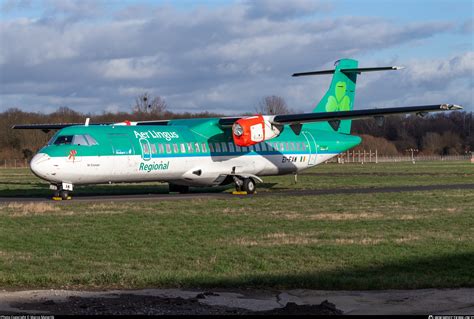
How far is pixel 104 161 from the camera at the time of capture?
28.3m

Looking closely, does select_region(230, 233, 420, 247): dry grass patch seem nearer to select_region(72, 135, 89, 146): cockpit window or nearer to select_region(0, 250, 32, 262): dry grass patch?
select_region(0, 250, 32, 262): dry grass patch

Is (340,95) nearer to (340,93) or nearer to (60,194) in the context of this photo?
(340,93)

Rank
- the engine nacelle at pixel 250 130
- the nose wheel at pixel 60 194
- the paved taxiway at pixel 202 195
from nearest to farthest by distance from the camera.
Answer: the nose wheel at pixel 60 194
the paved taxiway at pixel 202 195
the engine nacelle at pixel 250 130

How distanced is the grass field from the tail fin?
1065cm

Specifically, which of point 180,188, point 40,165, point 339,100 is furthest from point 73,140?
point 339,100

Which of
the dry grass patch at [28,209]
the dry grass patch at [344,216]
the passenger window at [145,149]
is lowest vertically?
the dry grass patch at [344,216]

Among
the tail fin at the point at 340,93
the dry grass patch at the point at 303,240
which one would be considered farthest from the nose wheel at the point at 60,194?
the tail fin at the point at 340,93

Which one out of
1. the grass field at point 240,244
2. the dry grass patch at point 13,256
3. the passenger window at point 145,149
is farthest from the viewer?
the passenger window at point 145,149

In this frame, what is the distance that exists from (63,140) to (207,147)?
254 inches

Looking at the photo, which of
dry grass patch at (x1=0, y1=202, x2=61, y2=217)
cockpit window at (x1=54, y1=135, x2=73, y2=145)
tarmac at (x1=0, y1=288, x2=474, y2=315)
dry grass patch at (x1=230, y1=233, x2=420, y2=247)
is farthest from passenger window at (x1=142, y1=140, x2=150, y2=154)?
tarmac at (x1=0, y1=288, x2=474, y2=315)

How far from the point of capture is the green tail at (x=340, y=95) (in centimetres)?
3722

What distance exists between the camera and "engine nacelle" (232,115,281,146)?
3178 centimetres

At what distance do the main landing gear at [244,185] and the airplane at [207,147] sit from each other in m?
0.04

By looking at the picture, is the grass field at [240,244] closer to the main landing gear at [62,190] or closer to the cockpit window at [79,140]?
the main landing gear at [62,190]
